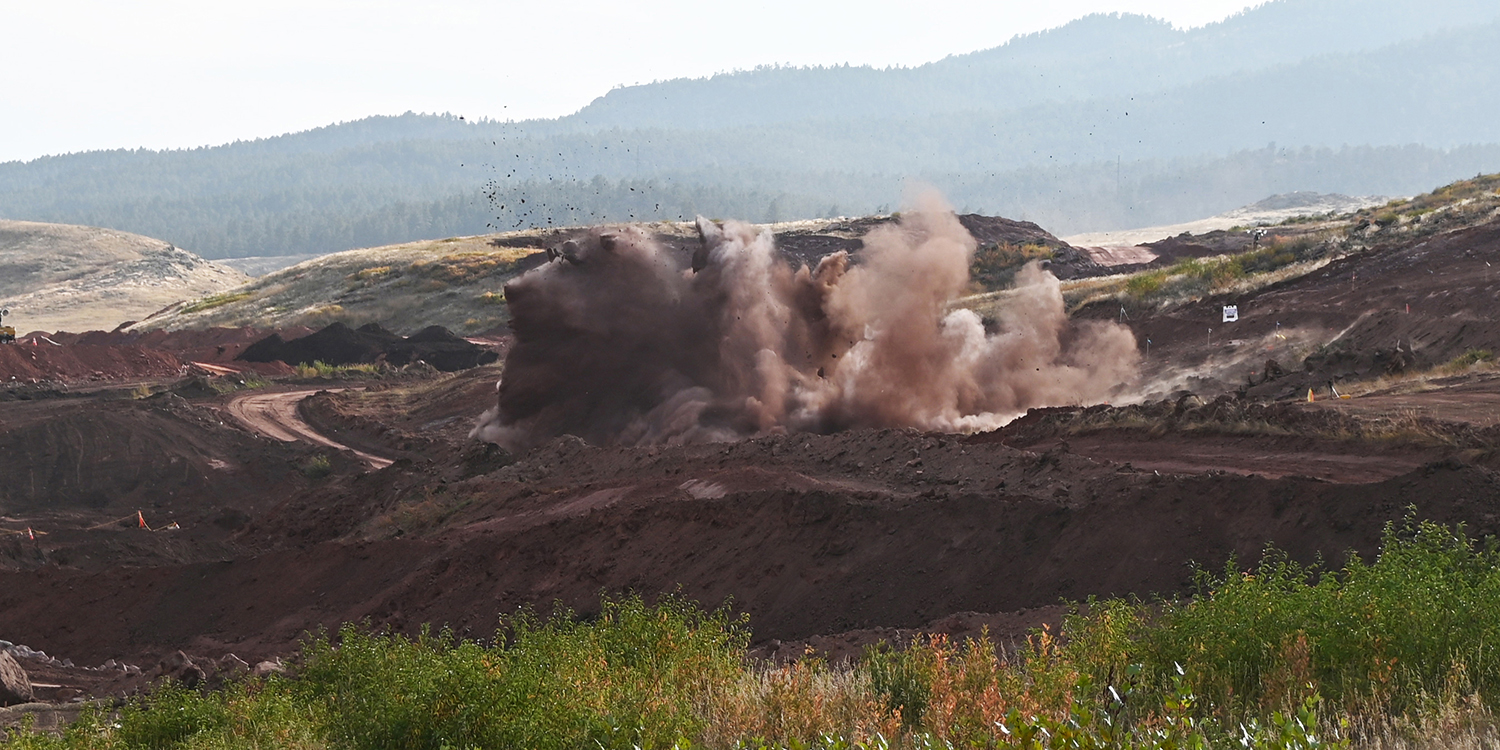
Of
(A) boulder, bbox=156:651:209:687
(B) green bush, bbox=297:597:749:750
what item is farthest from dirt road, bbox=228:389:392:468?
(B) green bush, bbox=297:597:749:750

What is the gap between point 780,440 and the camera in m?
23.9

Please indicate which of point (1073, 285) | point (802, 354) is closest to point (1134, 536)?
point (802, 354)

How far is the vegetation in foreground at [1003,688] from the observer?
8.23m

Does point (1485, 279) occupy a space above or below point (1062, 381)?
above

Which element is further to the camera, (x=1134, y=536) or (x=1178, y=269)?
(x=1178, y=269)

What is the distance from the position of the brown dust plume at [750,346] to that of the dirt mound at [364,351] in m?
29.8

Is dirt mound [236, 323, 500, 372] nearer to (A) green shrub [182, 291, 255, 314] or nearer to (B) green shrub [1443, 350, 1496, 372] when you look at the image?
(A) green shrub [182, 291, 255, 314]

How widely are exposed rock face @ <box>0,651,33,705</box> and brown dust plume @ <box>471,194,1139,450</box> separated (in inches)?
636

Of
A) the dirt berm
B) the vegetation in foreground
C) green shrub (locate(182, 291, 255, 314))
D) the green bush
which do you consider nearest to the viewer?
the vegetation in foreground

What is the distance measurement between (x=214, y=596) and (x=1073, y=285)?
4275 cm

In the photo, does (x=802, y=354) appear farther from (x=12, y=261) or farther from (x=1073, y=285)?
(x=12, y=261)

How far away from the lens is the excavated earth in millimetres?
14250

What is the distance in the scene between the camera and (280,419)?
41.4m

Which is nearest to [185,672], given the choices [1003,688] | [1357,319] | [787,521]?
[787,521]
